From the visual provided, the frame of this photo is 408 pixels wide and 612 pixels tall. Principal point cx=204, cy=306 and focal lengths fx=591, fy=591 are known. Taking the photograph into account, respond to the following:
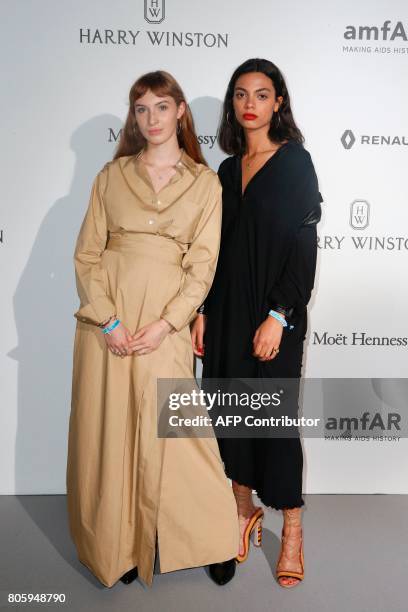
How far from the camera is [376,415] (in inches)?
119

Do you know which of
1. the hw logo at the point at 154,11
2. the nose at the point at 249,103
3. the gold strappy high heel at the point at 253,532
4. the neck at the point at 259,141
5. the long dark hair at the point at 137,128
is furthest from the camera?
the hw logo at the point at 154,11

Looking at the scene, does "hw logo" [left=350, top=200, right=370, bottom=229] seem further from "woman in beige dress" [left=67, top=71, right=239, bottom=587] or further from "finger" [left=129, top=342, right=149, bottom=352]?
"finger" [left=129, top=342, right=149, bottom=352]

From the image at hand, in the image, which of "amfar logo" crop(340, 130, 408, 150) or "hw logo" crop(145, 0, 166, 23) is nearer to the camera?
"hw logo" crop(145, 0, 166, 23)

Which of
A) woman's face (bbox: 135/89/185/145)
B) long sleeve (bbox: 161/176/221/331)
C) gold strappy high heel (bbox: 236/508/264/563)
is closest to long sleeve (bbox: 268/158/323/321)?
long sleeve (bbox: 161/176/221/331)

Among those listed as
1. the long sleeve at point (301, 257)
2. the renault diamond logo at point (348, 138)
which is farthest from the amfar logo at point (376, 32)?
the long sleeve at point (301, 257)

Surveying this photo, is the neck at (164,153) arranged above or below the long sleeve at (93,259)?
above

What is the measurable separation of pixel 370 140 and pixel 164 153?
116cm

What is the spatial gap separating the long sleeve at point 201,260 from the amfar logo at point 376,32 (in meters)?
1.18

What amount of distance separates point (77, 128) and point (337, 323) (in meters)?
1.55

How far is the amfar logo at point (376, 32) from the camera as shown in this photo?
2.70 m

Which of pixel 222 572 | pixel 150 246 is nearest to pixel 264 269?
pixel 150 246

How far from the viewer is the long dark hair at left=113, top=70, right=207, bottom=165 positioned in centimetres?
202

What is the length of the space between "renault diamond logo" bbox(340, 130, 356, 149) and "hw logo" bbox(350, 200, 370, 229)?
0.27 metres

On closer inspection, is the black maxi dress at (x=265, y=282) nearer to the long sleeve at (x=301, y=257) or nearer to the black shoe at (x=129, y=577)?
the long sleeve at (x=301, y=257)
